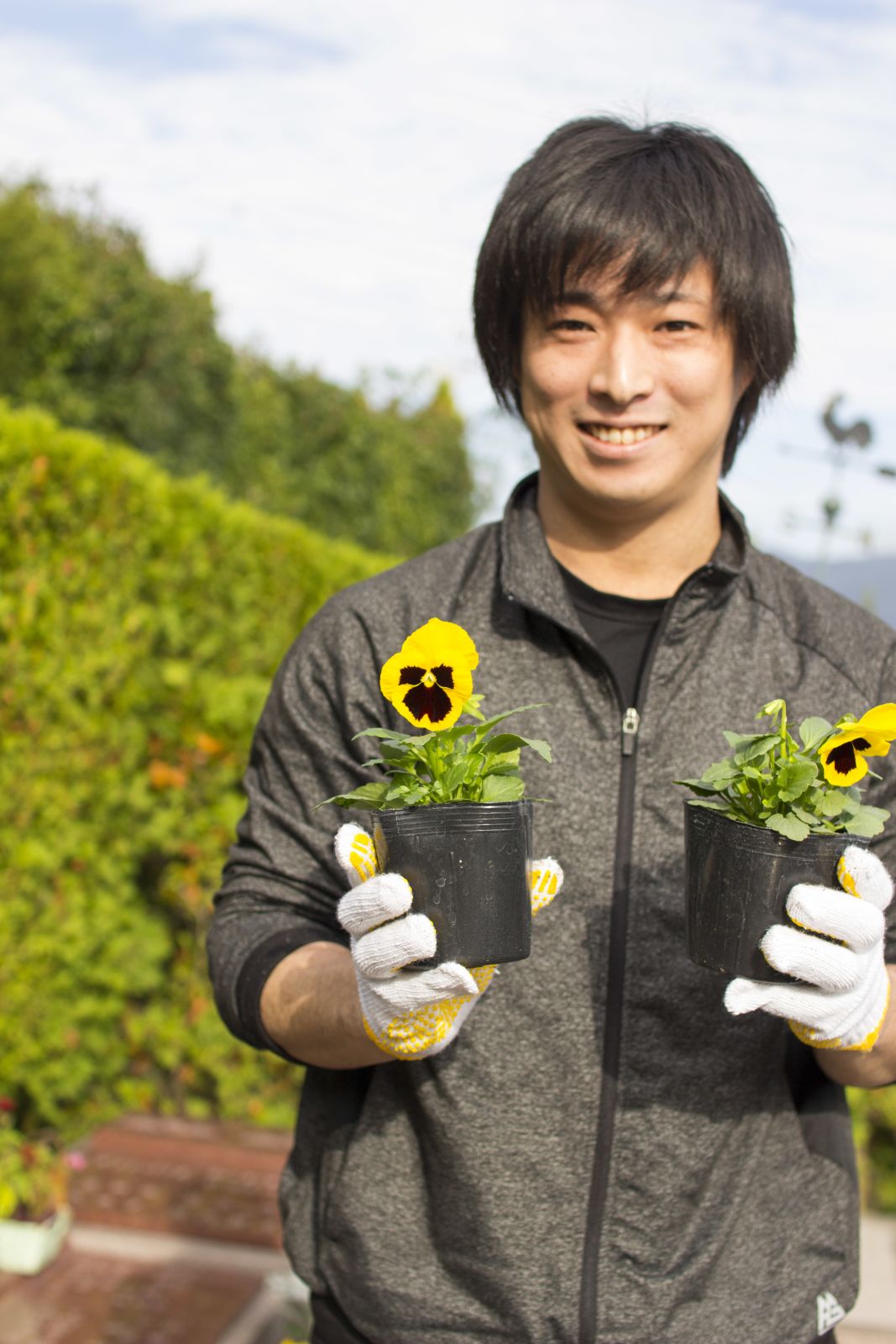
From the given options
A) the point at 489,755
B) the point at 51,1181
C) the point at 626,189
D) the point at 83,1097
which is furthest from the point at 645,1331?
the point at 83,1097

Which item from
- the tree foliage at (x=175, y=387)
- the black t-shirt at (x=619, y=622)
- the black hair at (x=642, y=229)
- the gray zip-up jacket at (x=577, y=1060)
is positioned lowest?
the gray zip-up jacket at (x=577, y=1060)

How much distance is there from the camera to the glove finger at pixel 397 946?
144cm

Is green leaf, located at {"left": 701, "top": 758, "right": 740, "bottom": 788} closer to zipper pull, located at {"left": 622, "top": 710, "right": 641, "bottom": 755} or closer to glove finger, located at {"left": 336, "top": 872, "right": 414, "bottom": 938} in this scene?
zipper pull, located at {"left": 622, "top": 710, "right": 641, "bottom": 755}

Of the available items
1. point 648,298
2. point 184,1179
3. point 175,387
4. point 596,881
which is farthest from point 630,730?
point 175,387

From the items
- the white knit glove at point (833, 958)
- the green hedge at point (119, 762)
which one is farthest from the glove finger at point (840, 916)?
the green hedge at point (119, 762)

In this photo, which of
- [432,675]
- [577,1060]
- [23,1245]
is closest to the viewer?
[432,675]

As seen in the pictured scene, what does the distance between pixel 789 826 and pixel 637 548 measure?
630mm

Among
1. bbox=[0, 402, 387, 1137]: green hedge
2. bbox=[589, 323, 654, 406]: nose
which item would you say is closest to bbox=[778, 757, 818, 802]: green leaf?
bbox=[589, 323, 654, 406]: nose

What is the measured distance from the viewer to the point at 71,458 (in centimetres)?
381

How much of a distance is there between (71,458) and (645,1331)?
298 centimetres

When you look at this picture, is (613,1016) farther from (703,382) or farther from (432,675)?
(703,382)

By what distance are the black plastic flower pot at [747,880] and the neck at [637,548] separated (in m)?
0.53

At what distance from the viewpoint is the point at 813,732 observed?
58.1 inches

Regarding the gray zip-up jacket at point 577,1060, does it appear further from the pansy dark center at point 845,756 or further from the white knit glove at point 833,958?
the pansy dark center at point 845,756
